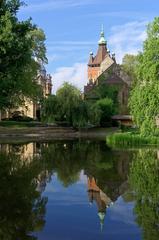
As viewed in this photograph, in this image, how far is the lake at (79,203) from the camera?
959cm

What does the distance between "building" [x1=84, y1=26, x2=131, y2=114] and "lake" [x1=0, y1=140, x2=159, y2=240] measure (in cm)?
6667

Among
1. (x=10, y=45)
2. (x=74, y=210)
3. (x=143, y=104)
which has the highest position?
(x=10, y=45)

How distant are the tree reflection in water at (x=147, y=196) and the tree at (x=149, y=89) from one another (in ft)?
50.7

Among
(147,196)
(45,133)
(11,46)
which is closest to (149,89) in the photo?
(11,46)

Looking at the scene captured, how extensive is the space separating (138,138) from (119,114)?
48.4 metres

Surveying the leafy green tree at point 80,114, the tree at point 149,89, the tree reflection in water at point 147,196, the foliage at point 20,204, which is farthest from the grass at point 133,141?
the leafy green tree at point 80,114

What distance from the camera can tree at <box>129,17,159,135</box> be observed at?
38688 mm

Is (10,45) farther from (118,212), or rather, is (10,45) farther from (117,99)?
(117,99)

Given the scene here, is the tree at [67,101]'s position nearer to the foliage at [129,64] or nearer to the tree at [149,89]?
the tree at [149,89]

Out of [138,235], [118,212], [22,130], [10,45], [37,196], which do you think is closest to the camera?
[138,235]

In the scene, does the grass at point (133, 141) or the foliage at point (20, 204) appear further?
the grass at point (133, 141)

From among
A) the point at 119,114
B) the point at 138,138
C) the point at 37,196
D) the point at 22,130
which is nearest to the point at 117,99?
the point at 119,114

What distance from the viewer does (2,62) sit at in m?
23.8

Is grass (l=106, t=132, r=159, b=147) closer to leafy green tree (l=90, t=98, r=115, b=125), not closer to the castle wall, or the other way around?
leafy green tree (l=90, t=98, r=115, b=125)
